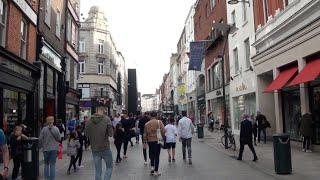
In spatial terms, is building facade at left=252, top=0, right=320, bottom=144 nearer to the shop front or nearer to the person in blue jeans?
the person in blue jeans

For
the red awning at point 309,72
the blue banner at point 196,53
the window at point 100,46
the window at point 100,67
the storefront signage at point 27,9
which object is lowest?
the red awning at point 309,72

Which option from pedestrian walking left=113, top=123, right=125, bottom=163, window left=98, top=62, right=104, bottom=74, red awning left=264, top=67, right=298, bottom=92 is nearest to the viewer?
pedestrian walking left=113, top=123, right=125, bottom=163

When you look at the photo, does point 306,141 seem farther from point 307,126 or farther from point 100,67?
point 100,67

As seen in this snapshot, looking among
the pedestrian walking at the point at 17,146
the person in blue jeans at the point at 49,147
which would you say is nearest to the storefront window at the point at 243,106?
the pedestrian walking at the point at 17,146

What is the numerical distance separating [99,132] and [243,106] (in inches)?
899

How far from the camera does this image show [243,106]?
3134cm

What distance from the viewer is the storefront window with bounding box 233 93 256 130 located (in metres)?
28.8

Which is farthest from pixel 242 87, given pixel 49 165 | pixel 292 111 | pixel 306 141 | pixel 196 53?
pixel 49 165

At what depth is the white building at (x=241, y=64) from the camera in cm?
2812

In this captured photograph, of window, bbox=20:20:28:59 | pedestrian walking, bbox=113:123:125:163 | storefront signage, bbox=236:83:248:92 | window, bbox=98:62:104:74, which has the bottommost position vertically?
pedestrian walking, bbox=113:123:125:163

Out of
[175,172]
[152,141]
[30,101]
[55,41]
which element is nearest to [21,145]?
[152,141]

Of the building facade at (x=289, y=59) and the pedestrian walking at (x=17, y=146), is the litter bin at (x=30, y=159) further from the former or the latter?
the building facade at (x=289, y=59)

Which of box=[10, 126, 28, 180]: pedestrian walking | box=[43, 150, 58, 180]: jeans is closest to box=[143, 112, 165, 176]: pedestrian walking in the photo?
box=[43, 150, 58, 180]: jeans

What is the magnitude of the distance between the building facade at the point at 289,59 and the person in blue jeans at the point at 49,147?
968 centimetres
